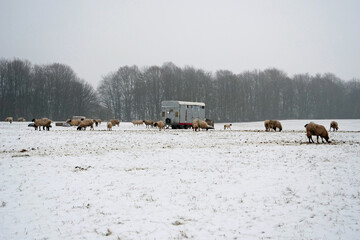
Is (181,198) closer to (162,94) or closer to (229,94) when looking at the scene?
(162,94)

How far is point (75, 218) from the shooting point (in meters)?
6.75

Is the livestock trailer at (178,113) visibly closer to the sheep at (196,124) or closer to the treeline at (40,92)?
the sheep at (196,124)

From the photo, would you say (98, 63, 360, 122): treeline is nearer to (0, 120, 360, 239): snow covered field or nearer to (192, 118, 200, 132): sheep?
(192, 118, 200, 132): sheep

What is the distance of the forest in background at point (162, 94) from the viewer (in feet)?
246

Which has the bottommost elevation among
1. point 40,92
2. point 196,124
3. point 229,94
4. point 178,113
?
point 196,124

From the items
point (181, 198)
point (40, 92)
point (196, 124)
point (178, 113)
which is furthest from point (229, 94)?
point (181, 198)

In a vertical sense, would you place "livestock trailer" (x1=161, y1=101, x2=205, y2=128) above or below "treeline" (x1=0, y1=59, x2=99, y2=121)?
below

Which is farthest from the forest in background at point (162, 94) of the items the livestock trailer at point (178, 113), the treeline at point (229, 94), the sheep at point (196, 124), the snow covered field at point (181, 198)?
the snow covered field at point (181, 198)

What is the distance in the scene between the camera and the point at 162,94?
3194 inches

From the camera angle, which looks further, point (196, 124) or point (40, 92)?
point (40, 92)

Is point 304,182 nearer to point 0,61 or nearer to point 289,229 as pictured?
point 289,229

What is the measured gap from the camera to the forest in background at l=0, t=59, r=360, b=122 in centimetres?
7506

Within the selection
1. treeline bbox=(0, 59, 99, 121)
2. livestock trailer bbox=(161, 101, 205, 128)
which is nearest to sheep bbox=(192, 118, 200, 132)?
livestock trailer bbox=(161, 101, 205, 128)

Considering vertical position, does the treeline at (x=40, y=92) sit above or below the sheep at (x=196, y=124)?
above
